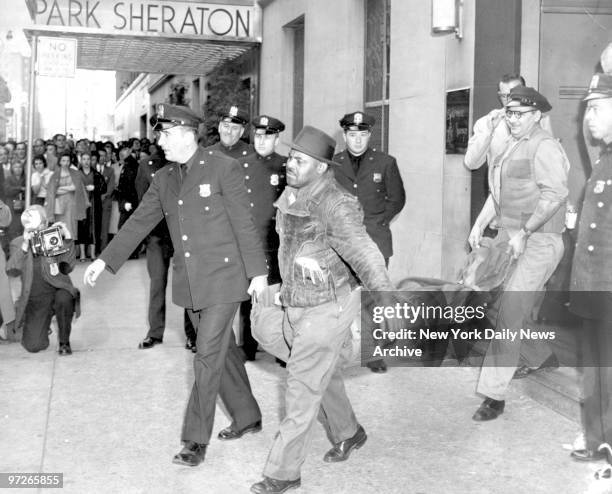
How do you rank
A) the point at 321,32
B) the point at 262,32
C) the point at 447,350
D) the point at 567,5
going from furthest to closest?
the point at 262,32 → the point at 321,32 → the point at 567,5 → the point at 447,350

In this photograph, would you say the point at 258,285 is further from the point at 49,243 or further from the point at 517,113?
the point at 49,243

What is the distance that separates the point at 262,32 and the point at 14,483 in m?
13.5

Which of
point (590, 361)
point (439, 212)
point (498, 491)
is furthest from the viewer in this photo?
point (439, 212)

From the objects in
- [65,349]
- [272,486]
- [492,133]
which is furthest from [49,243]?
[272,486]

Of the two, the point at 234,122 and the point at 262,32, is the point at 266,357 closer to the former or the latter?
the point at 234,122

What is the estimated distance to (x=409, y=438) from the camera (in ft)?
19.5

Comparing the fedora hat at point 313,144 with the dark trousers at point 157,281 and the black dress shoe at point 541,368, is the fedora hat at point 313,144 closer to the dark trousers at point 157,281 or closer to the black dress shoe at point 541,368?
the black dress shoe at point 541,368

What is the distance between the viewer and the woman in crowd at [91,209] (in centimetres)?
1639

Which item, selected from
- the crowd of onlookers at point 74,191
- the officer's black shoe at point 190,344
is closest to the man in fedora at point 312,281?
the officer's black shoe at point 190,344

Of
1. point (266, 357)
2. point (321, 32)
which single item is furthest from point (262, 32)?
point (266, 357)

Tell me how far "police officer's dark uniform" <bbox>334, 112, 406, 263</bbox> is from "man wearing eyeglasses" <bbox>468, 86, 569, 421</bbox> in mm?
1706

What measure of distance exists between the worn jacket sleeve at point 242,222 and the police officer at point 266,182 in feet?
7.46

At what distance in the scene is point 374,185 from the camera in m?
8.02

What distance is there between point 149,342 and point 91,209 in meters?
8.53
